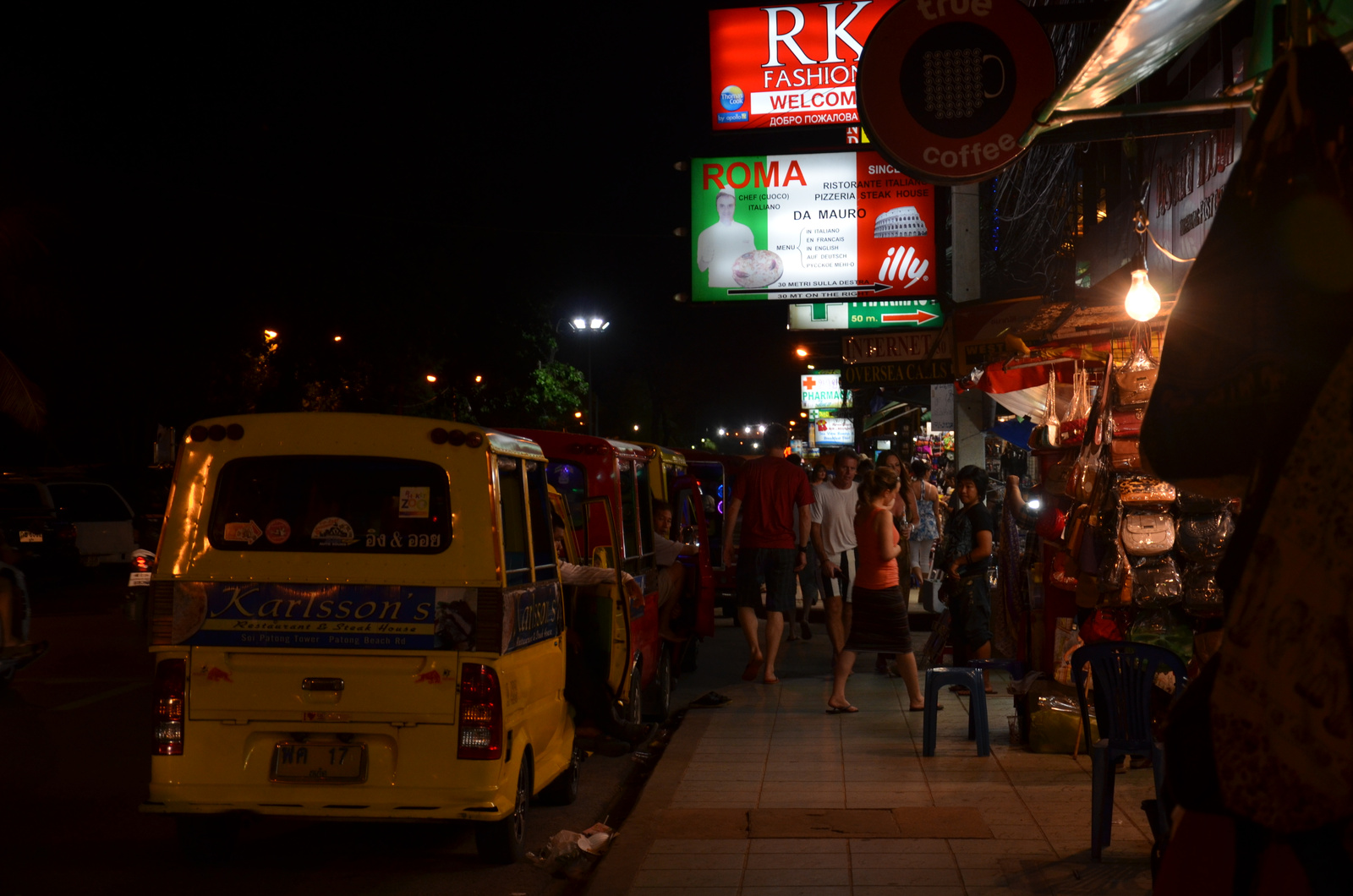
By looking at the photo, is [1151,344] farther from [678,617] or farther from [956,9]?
[678,617]

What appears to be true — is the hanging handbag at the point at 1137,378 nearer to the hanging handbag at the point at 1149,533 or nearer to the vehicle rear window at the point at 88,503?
the hanging handbag at the point at 1149,533

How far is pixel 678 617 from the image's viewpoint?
11.3m

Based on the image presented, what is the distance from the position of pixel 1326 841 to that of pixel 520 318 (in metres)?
33.3

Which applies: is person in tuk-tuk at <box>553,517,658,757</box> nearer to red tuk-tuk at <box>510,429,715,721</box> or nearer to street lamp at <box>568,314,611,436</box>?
red tuk-tuk at <box>510,429,715,721</box>

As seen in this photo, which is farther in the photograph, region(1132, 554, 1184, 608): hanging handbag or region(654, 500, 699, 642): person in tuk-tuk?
region(654, 500, 699, 642): person in tuk-tuk

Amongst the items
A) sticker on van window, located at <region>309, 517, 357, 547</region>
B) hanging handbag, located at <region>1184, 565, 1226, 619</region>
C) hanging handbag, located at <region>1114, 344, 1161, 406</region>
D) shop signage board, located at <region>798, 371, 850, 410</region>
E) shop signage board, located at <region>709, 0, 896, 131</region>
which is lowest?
hanging handbag, located at <region>1184, 565, 1226, 619</region>

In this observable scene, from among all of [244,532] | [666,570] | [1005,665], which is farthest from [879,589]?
[244,532]

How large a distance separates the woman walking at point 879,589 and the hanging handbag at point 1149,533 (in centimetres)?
274

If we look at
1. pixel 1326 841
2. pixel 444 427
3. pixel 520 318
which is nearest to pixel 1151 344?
pixel 444 427

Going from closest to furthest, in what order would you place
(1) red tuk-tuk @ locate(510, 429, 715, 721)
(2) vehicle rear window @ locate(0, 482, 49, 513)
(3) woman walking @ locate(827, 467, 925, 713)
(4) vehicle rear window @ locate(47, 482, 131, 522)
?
(1) red tuk-tuk @ locate(510, 429, 715, 721) < (3) woman walking @ locate(827, 467, 925, 713) < (2) vehicle rear window @ locate(0, 482, 49, 513) < (4) vehicle rear window @ locate(47, 482, 131, 522)

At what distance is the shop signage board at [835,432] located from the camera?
172ft

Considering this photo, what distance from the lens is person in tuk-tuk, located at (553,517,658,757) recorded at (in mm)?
7586

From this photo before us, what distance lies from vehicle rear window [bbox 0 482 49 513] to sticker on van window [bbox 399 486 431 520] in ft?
58.9

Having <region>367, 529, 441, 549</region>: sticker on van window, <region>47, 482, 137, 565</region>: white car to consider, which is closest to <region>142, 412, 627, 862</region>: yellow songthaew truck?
<region>367, 529, 441, 549</region>: sticker on van window
